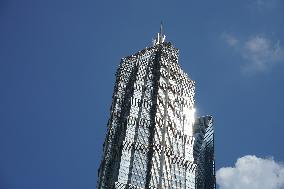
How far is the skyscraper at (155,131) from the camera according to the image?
200 ft

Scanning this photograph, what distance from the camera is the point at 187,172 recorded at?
209 feet

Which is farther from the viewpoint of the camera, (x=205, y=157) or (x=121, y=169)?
(x=205, y=157)

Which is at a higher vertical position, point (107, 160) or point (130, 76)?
point (130, 76)

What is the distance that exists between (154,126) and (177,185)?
966cm

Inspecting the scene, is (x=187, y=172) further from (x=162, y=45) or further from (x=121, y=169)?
(x=162, y=45)

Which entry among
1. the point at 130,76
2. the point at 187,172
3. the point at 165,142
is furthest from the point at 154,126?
the point at 130,76

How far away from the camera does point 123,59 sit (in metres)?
86.1

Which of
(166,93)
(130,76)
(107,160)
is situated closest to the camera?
(107,160)

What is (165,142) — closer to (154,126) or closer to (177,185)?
(154,126)

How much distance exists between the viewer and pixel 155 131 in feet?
216

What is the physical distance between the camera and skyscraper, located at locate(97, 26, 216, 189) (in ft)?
200

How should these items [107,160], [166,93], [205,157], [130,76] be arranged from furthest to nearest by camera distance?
[205,157]
[130,76]
[166,93]
[107,160]

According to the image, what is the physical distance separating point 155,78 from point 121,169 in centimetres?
2141

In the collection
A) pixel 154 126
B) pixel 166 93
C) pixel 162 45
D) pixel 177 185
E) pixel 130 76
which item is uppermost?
pixel 162 45
